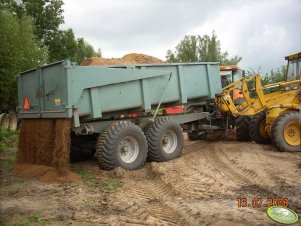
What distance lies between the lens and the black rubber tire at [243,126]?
415 inches

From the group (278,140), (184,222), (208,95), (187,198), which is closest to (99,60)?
(208,95)

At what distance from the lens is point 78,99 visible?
6988 mm

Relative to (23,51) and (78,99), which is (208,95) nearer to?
(78,99)

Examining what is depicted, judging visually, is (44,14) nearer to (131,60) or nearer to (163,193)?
(131,60)

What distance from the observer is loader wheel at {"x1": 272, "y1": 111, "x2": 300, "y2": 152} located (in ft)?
30.3

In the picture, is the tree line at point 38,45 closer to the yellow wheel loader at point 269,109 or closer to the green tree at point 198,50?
the green tree at point 198,50

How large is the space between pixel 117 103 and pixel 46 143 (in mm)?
1655

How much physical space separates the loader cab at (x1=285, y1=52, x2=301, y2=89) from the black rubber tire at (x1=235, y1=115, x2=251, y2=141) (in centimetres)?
172

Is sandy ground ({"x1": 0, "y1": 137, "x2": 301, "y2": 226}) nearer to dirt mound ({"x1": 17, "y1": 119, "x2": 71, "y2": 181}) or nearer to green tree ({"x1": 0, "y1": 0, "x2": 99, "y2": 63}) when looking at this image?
dirt mound ({"x1": 17, "y1": 119, "x2": 71, "y2": 181})

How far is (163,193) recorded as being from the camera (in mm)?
5938

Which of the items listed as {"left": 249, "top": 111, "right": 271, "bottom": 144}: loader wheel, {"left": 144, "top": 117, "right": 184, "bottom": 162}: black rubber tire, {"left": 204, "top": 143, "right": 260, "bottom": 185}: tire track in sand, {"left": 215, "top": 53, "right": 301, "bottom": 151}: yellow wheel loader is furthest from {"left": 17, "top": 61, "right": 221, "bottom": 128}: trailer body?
{"left": 249, "top": 111, "right": 271, "bottom": 144}: loader wheel

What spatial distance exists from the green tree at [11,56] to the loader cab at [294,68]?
11443 millimetres

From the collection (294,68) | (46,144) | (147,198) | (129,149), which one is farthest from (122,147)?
(294,68)

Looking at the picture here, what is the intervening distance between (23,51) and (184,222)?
50.8 ft
